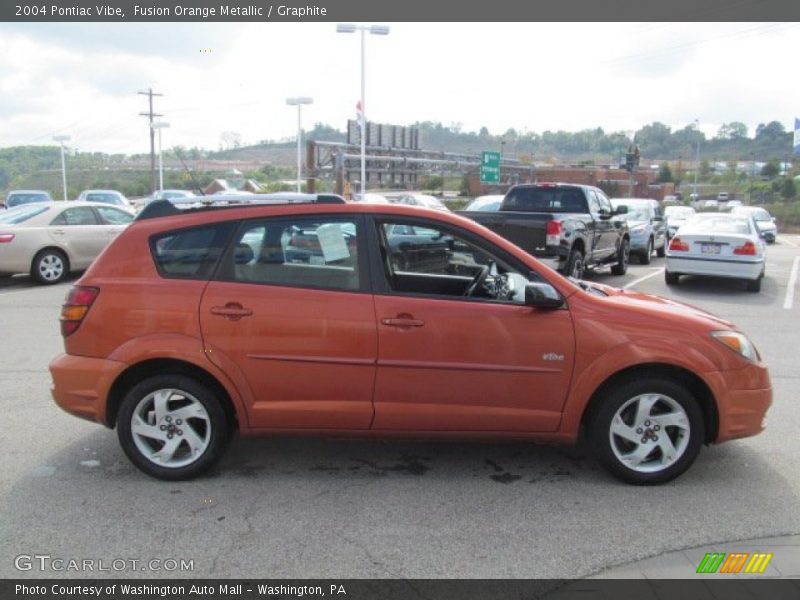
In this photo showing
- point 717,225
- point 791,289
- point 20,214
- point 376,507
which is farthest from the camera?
point 717,225

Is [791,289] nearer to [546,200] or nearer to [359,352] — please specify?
[546,200]

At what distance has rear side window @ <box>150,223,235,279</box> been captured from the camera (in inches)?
166

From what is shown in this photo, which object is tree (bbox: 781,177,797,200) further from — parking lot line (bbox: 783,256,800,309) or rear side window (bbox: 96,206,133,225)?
rear side window (bbox: 96,206,133,225)

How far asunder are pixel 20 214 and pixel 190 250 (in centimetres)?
1081

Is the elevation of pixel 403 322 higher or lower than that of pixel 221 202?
lower

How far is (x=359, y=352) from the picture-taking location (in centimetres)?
404

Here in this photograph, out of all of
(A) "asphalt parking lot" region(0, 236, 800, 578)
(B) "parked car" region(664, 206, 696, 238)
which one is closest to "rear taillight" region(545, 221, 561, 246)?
(A) "asphalt parking lot" region(0, 236, 800, 578)

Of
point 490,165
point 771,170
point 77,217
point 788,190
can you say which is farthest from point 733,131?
point 77,217

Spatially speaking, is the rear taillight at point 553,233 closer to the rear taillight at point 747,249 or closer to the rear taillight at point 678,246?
the rear taillight at point 678,246

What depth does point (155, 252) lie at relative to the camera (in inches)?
168

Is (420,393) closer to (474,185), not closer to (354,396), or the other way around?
(354,396)

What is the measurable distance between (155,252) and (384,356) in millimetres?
1603
